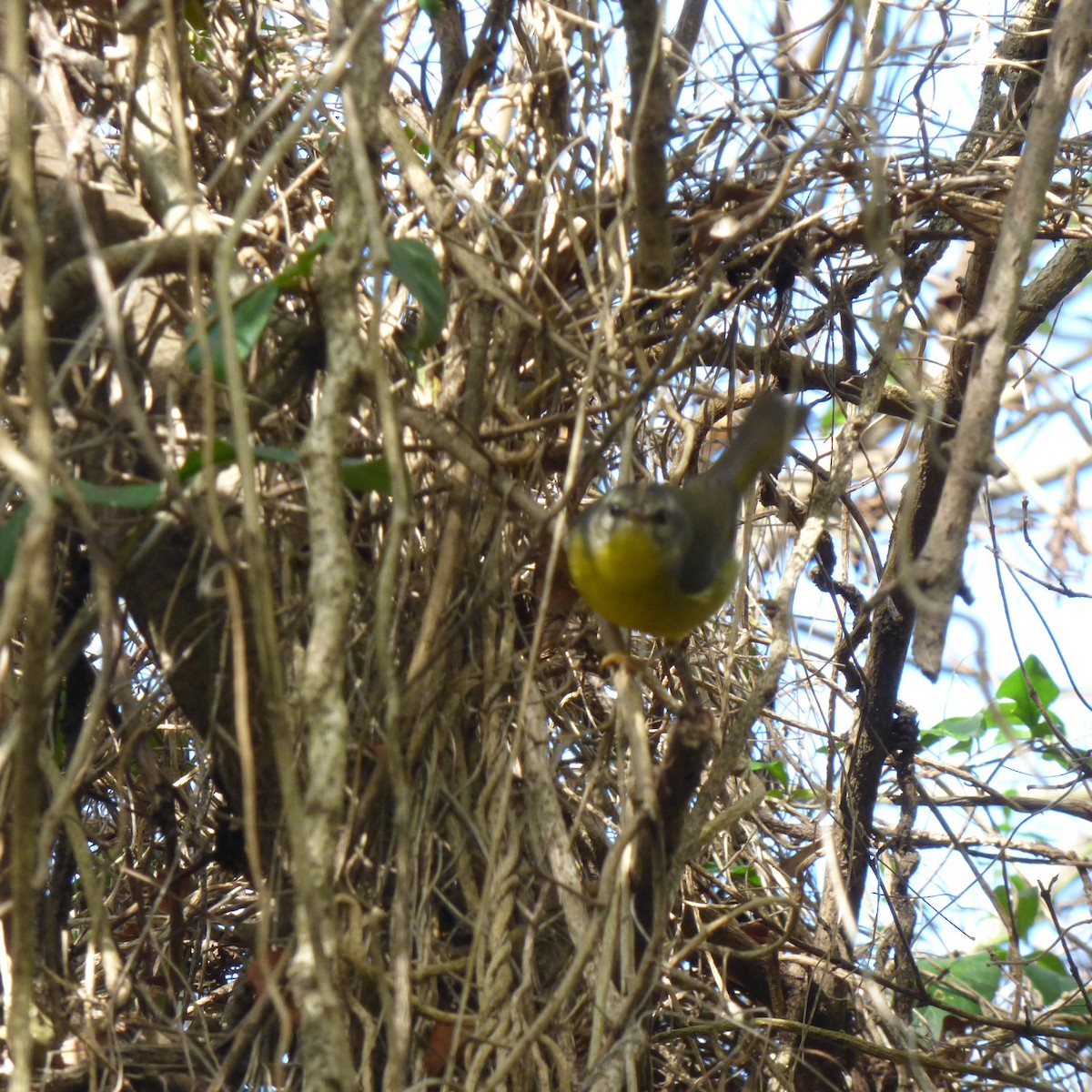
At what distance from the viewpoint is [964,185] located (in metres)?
2.76

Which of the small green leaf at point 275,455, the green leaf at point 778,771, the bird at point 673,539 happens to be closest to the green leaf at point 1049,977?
the green leaf at point 778,771

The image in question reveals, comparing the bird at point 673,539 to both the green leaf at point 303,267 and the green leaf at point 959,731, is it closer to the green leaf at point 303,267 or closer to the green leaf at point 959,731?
the green leaf at point 303,267

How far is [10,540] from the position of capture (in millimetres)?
1769

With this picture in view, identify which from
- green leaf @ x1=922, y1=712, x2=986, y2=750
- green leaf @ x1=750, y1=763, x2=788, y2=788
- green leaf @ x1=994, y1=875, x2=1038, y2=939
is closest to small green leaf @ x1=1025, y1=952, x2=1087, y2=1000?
green leaf @ x1=994, y1=875, x2=1038, y2=939

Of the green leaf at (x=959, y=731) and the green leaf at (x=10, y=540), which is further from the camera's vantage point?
the green leaf at (x=959, y=731)

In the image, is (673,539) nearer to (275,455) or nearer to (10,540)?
(275,455)

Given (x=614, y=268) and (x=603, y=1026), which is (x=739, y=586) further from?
(x=603, y=1026)

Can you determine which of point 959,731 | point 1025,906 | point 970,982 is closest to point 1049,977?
point 970,982

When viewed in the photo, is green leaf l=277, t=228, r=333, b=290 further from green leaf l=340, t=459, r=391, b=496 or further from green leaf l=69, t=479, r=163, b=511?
green leaf l=69, t=479, r=163, b=511

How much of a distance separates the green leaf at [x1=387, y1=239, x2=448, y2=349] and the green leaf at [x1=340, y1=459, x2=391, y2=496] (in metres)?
0.30

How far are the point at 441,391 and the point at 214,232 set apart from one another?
561mm

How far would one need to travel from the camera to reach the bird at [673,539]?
251cm

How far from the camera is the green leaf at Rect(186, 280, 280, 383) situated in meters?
1.84

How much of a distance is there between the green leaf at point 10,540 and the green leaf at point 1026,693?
293cm
